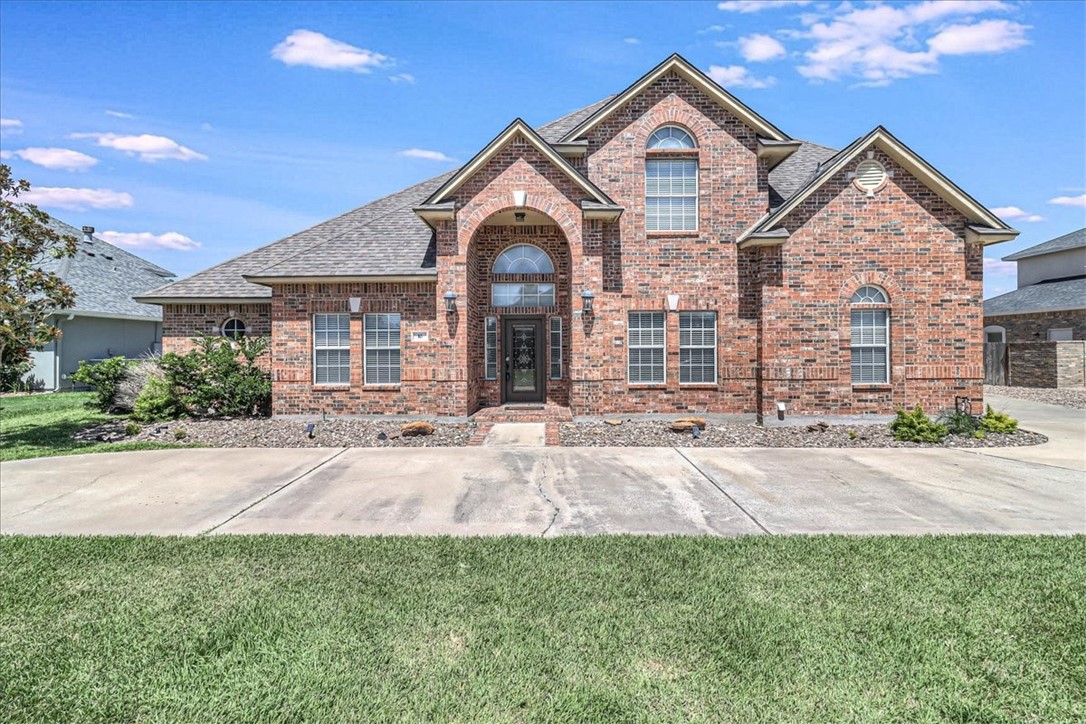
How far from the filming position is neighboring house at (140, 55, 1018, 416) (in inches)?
516

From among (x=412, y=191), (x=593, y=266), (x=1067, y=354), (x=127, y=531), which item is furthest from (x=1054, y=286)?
(x=127, y=531)

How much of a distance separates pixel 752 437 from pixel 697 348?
9.95 feet

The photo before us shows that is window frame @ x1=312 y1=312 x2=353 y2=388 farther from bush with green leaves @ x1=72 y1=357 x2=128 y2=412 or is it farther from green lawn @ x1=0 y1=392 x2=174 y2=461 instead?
bush with green leaves @ x1=72 y1=357 x2=128 y2=412

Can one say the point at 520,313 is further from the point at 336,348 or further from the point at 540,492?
the point at 540,492

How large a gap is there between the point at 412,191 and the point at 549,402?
913 cm

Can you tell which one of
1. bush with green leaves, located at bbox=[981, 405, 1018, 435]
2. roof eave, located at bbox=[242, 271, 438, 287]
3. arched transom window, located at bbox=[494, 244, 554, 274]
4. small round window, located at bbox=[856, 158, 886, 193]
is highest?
small round window, located at bbox=[856, 158, 886, 193]

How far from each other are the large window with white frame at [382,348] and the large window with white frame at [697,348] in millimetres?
7241

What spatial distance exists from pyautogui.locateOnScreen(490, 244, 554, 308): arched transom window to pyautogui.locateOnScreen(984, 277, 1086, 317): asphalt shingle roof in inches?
996

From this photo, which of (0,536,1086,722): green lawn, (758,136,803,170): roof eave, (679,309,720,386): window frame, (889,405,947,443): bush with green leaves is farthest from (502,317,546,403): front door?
(0,536,1086,722): green lawn

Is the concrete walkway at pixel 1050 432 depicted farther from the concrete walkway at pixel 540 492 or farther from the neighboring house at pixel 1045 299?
the neighboring house at pixel 1045 299

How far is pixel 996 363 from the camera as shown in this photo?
81.8 ft

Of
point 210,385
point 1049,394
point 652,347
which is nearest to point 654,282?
point 652,347

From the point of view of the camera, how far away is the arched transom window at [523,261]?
14781 millimetres

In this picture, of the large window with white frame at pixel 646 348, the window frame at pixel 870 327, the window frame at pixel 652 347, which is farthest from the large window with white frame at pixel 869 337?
the large window with white frame at pixel 646 348
